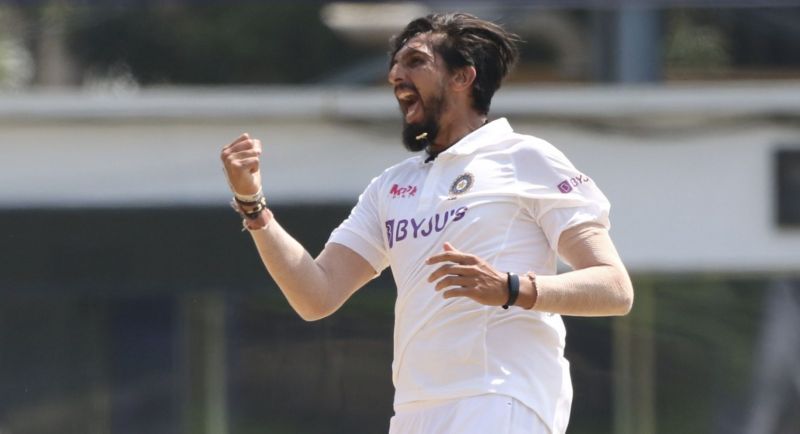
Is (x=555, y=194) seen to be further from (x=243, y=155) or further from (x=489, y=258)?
(x=243, y=155)

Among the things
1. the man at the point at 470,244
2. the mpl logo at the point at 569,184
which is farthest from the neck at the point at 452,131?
the mpl logo at the point at 569,184

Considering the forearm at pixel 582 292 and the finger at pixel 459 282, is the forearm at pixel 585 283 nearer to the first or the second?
the forearm at pixel 582 292

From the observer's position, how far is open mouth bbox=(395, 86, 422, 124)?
12.7 ft

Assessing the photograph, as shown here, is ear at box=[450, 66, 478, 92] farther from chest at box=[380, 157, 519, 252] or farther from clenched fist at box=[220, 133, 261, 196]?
clenched fist at box=[220, 133, 261, 196]

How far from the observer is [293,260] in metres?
3.87

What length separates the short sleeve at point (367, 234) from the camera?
4039mm

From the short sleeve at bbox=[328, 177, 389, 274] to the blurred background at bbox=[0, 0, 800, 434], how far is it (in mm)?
4681

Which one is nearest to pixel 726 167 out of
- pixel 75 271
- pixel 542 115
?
pixel 542 115

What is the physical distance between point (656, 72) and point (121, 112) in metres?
3.14

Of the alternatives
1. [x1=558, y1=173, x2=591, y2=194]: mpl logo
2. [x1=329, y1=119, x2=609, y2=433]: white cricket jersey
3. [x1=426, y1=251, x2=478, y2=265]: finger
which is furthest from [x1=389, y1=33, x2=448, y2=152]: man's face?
[x1=426, y1=251, x2=478, y2=265]: finger

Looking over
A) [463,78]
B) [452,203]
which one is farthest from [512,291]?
[463,78]

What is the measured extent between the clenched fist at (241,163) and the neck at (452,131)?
474 millimetres

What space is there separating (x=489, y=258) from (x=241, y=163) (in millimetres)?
620

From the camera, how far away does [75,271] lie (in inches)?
350
